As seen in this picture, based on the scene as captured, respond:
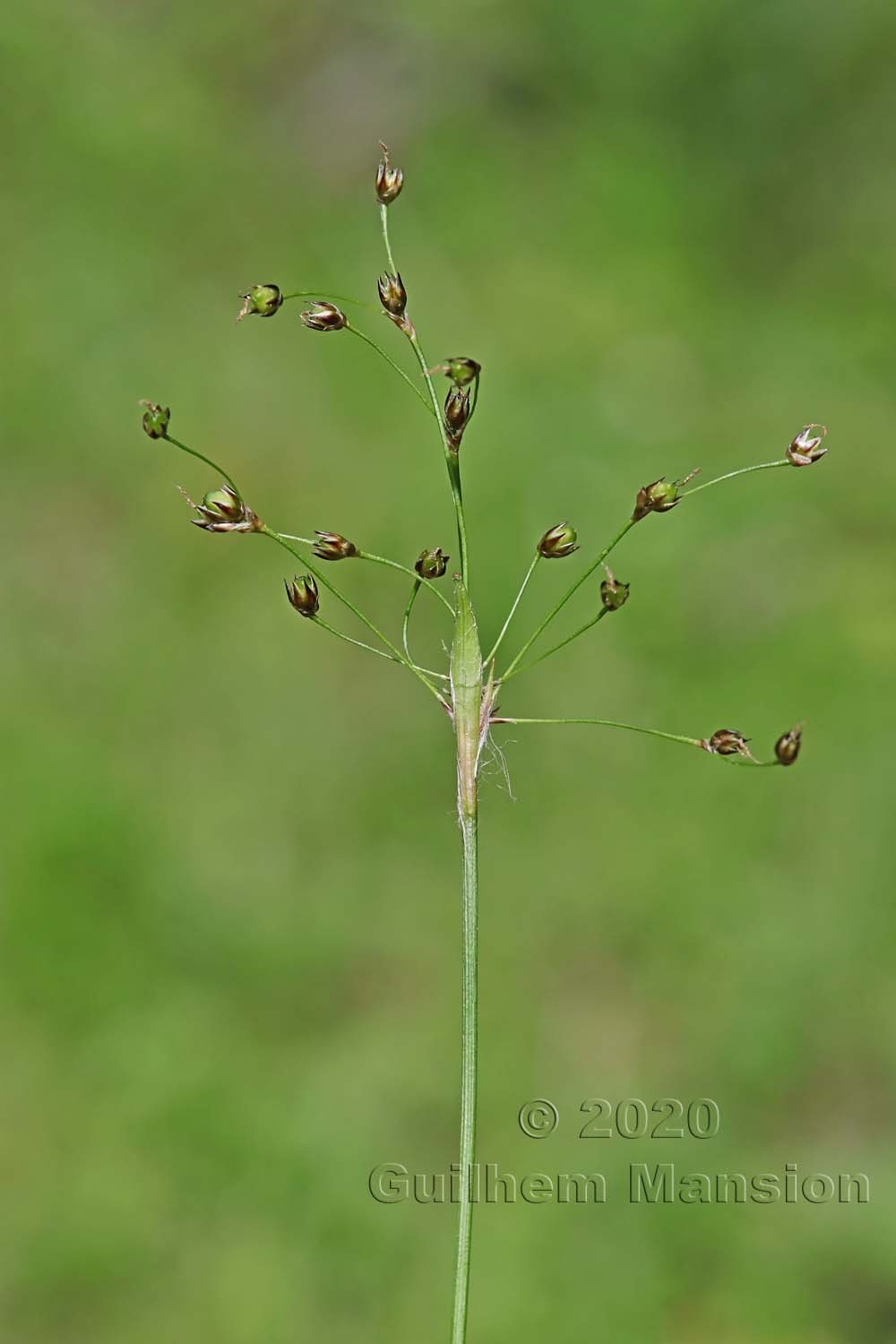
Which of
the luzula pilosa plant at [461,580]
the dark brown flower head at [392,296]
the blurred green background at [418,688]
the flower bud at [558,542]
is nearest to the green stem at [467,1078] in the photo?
the luzula pilosa plant at [461,580]

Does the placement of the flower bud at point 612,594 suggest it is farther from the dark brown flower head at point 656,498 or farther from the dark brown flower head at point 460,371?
the dark brown flower head at point 460,371

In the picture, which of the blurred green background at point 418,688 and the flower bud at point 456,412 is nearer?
the flower bud at point 456,412

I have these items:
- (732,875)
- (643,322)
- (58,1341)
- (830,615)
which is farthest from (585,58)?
(58,1341)

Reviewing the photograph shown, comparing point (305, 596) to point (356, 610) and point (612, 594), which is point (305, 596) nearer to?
point (356, 610)

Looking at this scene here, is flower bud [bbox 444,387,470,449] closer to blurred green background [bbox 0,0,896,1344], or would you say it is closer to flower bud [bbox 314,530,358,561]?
flower bud [bbox 314,530,358,561]

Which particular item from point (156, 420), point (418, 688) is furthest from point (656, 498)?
point (418, 688)

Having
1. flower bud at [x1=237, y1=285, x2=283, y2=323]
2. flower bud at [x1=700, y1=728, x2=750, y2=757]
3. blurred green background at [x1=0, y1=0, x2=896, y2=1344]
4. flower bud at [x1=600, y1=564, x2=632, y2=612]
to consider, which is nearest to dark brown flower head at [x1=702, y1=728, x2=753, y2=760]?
flower bud at [x1=700, y1=728, x2=750, y2=757]

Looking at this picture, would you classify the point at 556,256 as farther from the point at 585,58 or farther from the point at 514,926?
the point at 514,926
